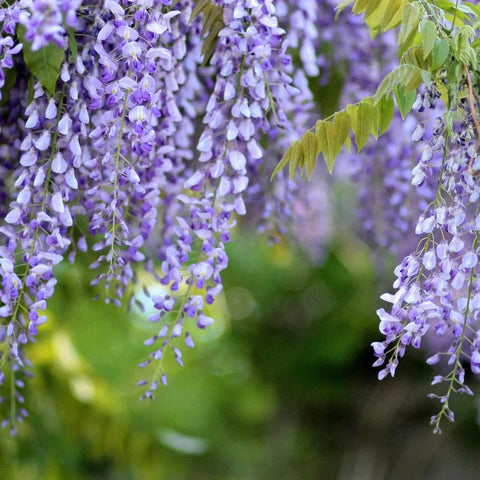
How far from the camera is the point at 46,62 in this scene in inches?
50.9

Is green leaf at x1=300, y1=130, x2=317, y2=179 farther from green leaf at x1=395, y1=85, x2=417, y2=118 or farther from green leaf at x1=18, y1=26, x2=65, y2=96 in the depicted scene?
green leaf at x1=18, y1=26, x2=65, y2=96

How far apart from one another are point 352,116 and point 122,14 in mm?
416

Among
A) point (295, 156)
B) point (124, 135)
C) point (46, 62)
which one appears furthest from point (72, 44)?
point (295, 156)

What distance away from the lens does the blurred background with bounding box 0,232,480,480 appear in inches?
120

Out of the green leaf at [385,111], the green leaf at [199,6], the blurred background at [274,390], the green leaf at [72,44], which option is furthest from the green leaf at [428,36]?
the blurred background at [274,390]

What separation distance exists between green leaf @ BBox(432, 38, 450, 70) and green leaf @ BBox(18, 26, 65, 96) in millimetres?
576

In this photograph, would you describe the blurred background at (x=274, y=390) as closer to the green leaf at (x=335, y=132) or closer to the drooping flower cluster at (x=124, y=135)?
the drooping flower cluster at (x=124, y=135)

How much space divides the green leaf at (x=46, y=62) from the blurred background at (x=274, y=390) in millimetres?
1587

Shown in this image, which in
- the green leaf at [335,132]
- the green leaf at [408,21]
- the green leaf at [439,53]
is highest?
the green leaf at [408,21]

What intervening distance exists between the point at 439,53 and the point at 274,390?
2.76 meters

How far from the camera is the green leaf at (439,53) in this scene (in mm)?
1229

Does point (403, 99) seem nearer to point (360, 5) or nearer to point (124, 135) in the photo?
point (360, 5)

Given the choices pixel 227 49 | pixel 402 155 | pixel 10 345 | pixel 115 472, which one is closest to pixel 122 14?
pixel 227 49

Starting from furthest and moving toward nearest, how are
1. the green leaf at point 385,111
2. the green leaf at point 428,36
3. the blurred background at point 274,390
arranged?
the blurred background at point 274,390 < the green leaf at point 385,111 < the green leaf at point 428,36
